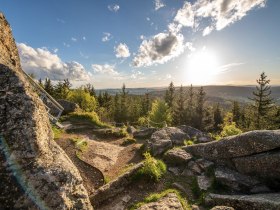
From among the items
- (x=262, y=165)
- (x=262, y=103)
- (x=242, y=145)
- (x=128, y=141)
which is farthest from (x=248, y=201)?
(x=262, y=103)

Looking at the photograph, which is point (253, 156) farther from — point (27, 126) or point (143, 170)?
point (27, 126)

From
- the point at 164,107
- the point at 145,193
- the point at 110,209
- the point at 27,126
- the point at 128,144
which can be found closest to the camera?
the point at 27,126

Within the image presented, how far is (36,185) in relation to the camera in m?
4.28

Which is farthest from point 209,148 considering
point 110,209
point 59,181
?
point 59,181

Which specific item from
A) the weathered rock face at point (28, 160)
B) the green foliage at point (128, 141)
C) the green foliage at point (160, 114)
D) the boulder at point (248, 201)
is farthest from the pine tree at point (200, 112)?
the weathered rock face at point (28, 160)

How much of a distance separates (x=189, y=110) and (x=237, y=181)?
47.3m

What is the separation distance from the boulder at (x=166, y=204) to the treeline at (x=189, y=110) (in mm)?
9762

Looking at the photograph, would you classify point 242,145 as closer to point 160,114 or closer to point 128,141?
point 128,141

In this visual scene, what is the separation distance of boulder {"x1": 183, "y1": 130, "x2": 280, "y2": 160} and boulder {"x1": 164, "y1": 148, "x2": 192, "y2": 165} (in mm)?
701

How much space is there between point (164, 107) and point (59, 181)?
155 ft

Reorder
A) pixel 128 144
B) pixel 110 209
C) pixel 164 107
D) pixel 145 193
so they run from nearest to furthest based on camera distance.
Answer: pixel 110 209, pixel 145 193, pixel 128 144, pixel 164 107

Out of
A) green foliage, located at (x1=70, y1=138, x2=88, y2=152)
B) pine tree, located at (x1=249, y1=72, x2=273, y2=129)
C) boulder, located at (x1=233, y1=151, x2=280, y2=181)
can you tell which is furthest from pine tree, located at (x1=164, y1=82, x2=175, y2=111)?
boulder, located at (x1=233, y1=151, x2=280, y2=181)

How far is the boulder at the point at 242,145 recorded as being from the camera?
33.5ft

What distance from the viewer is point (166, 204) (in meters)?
8.02
